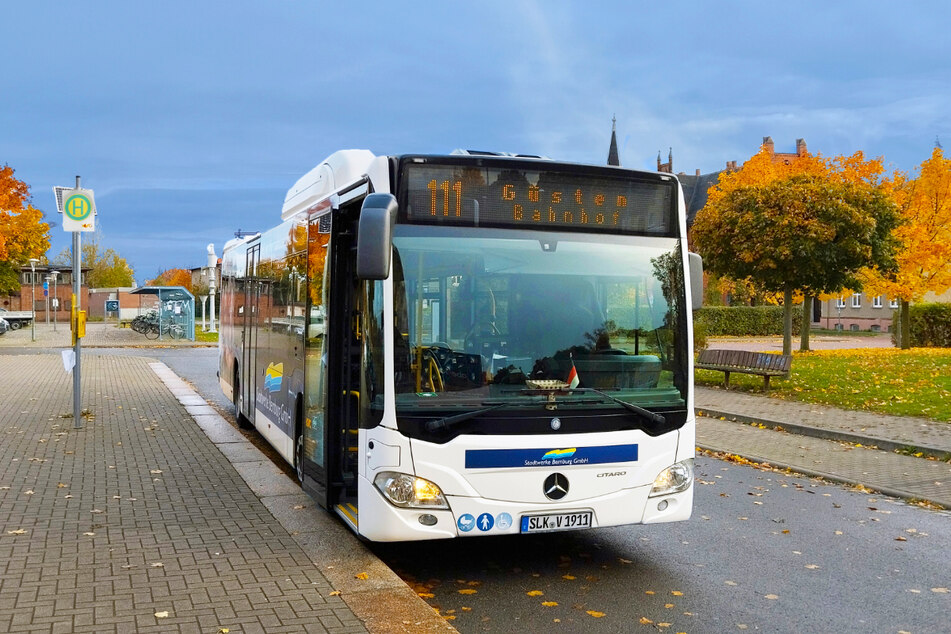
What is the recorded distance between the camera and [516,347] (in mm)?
5688

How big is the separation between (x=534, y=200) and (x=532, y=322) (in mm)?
799

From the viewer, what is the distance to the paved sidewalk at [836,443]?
9766 millimetres

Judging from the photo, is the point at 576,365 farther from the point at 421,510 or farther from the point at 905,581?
the point at 905,581

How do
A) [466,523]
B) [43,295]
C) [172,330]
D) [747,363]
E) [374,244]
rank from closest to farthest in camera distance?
[374,244]
[466,523]
[747,363]
[172,330]
[43,295]

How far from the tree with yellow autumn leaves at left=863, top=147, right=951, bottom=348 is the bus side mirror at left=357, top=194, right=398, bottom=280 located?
28.7 metres

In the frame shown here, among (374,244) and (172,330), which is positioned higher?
(374,244)

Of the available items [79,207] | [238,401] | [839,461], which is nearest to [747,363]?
[839,461]

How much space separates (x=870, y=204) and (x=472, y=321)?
21.4 m

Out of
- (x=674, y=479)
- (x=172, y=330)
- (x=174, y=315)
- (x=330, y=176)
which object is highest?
(x=330, y=176)

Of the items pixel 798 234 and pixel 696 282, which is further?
pixel 798 234

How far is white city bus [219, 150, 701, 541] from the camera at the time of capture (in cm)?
550

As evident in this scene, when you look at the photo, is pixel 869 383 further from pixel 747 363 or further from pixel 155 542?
pixel 155 542

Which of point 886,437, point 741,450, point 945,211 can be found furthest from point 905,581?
point 945,211

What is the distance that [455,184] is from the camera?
5742 mm
